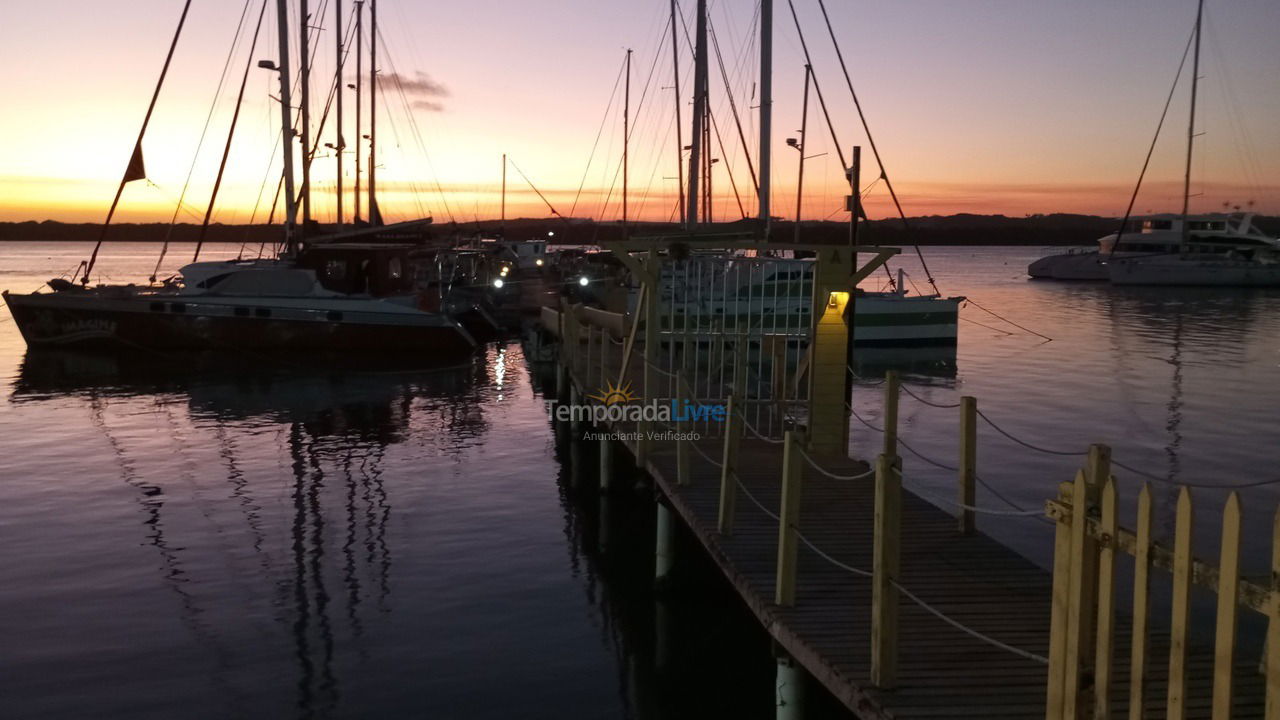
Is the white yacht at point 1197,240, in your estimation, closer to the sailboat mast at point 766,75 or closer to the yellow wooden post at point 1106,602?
the sailboat mast at point 766,75

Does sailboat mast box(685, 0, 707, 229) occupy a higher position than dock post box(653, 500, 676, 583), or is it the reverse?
sailboat mast box(685, 0, 707, 229)

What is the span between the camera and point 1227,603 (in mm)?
3947

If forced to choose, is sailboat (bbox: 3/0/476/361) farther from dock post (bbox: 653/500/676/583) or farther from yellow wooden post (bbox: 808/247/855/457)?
dock post (bbox: 653/500/676/583)

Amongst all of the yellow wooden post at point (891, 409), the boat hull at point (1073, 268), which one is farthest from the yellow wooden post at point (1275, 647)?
the boat hull at point (1073, 268)

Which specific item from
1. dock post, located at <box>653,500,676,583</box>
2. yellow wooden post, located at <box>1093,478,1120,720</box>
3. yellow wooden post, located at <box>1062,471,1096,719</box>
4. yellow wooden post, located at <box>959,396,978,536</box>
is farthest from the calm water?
yellow wooden post, located at <box>1093,478,1120,720</box>

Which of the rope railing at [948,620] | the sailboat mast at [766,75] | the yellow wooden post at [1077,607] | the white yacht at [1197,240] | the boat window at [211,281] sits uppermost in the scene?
the sailboat mast at [766,75]

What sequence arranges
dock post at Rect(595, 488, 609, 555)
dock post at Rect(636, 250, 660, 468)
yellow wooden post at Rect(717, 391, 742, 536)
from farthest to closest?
dock post at Rect(595, 488, 609, 555) → dock post at Rect(636, 250, 660, 468) → yellow wooden post at Rect(717, 391, 742, 536)

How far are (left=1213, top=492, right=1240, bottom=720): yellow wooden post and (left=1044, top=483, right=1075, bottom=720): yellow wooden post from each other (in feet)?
2.59

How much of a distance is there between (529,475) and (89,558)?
6961 millimetres

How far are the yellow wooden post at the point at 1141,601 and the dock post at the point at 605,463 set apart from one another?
11474 mm

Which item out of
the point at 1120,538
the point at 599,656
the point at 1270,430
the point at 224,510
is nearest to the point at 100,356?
the point at 224,510

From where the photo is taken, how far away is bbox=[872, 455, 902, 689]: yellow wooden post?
6.07m

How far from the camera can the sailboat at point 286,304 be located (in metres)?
31.9

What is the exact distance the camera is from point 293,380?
29297 mm
